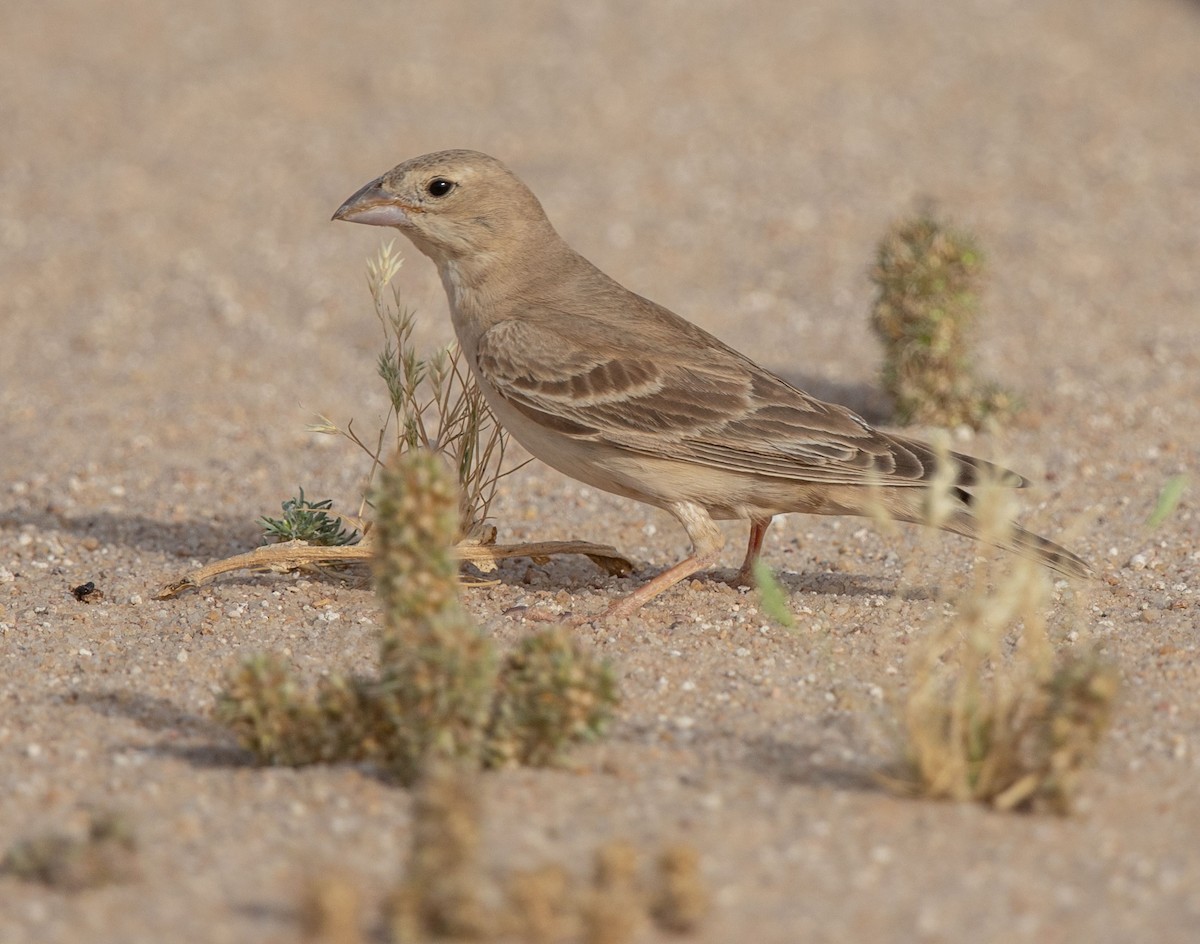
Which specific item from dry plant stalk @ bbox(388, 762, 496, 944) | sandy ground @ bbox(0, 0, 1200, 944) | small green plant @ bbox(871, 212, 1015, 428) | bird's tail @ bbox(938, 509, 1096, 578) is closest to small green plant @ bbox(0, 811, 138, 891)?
sandy ground @ bbox(0, 0, 1200, 944)

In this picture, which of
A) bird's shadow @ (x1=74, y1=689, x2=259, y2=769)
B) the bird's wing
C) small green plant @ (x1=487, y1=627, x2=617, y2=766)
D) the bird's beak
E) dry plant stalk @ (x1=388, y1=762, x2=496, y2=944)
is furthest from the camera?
the bird's beak

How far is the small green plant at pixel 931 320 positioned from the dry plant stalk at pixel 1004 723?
4.44 m

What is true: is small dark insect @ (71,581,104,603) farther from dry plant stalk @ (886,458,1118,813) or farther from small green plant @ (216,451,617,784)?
dry plant stalk @ (886,458,1118,813)

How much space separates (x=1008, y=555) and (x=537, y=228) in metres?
2.48

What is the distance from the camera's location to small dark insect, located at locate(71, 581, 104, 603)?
6.14 metres

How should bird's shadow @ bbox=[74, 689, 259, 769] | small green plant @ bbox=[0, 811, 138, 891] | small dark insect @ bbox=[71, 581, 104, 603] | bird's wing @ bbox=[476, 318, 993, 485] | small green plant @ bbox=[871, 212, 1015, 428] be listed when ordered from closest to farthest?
small green plant @ bbox=[0, 811, 138, 891] → bird's shadow @ bbox=[74, 689, 259, 769] → bird's wing @ bbox=[476, 318, 993, 485] → small dark insect @ bbox=[71, 581, 104, 603] → small green plant @ bbox=[871, 212, 1015, 428]

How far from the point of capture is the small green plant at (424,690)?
4133 mm

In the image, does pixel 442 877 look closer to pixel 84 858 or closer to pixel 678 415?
pixel 84 858

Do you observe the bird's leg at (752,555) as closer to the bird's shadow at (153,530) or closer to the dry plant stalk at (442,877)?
the bird's shadow at (153,530)

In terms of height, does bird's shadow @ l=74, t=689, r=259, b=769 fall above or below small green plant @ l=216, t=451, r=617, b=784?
below

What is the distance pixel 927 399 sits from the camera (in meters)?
8.62

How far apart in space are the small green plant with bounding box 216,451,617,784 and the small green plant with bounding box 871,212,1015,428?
474 centimetres

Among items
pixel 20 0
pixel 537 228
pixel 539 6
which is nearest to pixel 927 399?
pixel 537 228

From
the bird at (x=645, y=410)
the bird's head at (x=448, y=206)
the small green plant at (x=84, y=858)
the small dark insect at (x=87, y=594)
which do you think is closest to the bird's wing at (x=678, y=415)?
the bird at (x=645, y=410)
